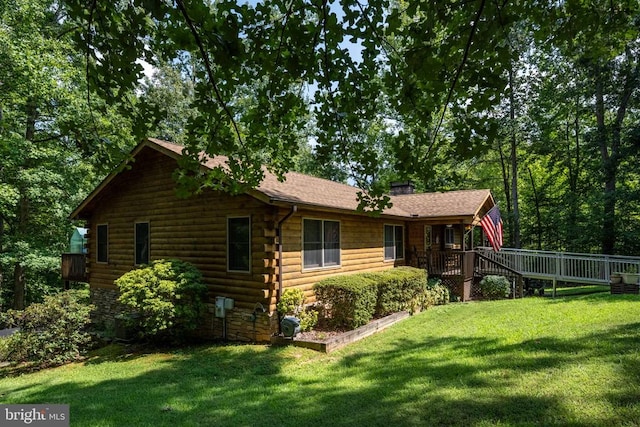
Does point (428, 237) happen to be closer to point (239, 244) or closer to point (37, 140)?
point (239, 244)

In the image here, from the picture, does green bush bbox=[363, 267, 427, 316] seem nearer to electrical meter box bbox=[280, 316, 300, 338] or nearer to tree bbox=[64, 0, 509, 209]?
electrical meter box bbox=[280, 316, 300, 338]

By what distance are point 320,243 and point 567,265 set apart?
9.98 meters

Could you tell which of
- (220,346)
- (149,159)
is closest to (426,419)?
(220,346)

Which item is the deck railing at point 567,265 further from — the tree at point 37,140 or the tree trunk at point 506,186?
the tree at point 37,140

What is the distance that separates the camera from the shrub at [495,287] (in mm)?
13330

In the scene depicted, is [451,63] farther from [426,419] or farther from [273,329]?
[273,329]

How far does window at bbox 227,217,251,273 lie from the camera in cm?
885

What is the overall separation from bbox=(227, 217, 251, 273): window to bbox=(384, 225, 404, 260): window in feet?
19.4

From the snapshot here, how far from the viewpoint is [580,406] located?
4.00 meters

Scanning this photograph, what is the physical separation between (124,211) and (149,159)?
199 cm

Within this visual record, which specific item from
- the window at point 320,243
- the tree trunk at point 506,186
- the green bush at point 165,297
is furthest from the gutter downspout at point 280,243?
the tree trunk at point 506,186

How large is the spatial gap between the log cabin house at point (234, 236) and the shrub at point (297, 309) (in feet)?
0.59

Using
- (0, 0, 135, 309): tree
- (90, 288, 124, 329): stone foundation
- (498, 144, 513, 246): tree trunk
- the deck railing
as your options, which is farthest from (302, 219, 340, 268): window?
(498, 144, 513, 246): tree trunk

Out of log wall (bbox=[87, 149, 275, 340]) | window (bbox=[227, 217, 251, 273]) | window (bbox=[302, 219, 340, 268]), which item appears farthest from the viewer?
window (bbox=[302, 219, 340, 268])
